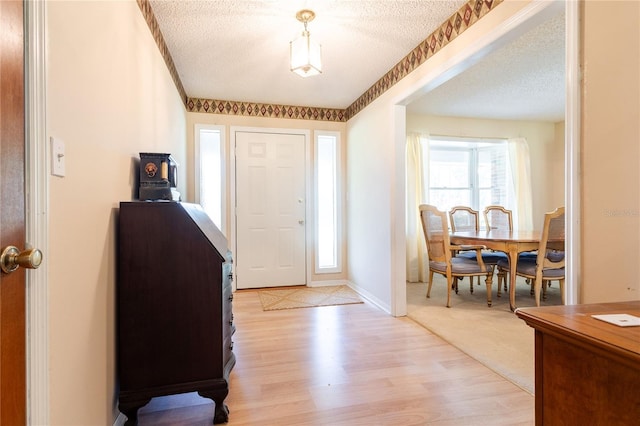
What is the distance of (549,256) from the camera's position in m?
3.18

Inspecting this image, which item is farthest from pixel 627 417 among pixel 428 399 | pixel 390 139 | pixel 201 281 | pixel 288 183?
pixel 288 183

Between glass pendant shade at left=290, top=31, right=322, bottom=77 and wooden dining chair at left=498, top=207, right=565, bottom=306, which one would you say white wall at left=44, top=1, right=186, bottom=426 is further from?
wooden dining chair at left=498, top=207, right=565, bottom=306

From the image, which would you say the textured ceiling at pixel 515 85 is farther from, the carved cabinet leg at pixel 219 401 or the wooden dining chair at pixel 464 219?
the carved cabinet leg at pixel 219 401

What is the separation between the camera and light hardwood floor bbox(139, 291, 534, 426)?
1600mm

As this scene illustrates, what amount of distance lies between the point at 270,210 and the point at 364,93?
1923 millimetres

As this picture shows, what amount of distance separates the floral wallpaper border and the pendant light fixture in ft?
3.24

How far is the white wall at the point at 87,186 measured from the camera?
3.24 feet

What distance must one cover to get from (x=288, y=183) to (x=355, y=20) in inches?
91.2

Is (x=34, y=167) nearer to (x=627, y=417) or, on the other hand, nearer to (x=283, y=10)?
(x=627, y=417)

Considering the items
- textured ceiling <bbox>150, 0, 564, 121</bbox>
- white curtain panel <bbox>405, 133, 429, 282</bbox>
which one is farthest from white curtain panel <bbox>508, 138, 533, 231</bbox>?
white curtain panel <bbox>405, 133, 429, 282</bbox>

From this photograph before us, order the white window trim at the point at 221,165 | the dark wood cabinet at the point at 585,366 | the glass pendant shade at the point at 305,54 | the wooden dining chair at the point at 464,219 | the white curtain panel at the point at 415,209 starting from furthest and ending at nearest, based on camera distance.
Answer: the white curtain panel at the point at 415,209, the wooden dining chair at the point at 464,219, the white window trim at the point at 221,165, the glass pendant shade at the point at 305,54, the dark wood cabinet at the point at 585,366

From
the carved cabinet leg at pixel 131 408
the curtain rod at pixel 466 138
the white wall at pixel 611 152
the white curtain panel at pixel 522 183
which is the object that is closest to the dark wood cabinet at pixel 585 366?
the white wall at pixel 611 152

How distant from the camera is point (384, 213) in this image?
3.22 metres

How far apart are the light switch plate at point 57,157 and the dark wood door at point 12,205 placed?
14 cm
